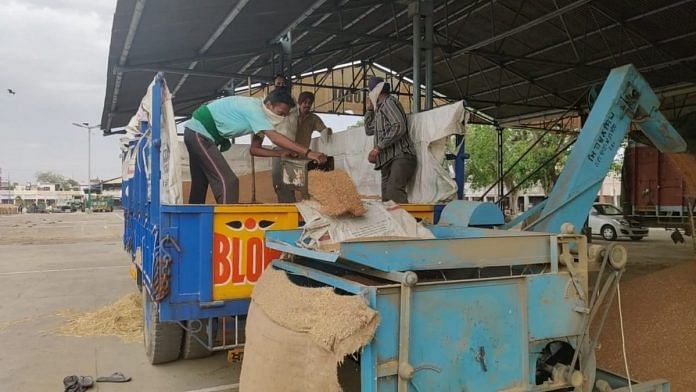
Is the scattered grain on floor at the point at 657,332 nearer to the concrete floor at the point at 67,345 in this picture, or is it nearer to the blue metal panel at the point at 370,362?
the blue metal panel at the point at 370,362

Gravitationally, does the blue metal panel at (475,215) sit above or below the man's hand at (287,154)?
below

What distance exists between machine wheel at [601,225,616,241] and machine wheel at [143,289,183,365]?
1700cm

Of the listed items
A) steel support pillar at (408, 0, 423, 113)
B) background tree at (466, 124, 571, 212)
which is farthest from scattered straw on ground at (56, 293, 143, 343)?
background tree at (466, 124, 571, 212)

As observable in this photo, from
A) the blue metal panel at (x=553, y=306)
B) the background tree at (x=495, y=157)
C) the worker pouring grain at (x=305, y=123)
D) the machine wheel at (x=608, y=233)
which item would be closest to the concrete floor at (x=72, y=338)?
the worker pouring grain at (x=305, y=123)

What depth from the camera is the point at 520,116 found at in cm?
1609

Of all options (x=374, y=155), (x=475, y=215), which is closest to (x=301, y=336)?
(x=475, y=215)

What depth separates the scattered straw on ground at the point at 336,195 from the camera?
3.51 m

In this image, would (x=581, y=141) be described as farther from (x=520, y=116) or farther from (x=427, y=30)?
(x=520, y=116)

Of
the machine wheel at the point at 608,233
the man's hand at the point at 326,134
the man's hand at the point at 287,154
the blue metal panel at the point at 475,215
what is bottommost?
the machine wheel at the point at 608,233

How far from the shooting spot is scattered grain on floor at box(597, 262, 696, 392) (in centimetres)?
386

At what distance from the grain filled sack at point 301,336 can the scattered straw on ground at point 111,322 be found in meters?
3.70

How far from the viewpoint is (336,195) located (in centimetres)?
356

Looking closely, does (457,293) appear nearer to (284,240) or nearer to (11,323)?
(284,240)

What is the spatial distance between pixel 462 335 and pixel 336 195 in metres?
1.47
